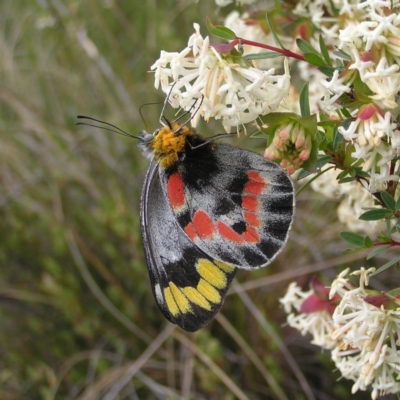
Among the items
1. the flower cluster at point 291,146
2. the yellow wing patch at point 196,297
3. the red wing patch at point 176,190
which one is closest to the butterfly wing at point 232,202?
the red wing patch at point 176,190

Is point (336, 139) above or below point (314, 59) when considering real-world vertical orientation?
below

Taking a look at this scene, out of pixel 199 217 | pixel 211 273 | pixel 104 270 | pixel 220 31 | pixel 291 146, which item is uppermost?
pixel 220 31

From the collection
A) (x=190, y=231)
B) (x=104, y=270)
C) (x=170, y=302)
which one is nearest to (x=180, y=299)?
(x=170, y=302)

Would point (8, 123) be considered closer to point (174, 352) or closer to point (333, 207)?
point (174, 352)

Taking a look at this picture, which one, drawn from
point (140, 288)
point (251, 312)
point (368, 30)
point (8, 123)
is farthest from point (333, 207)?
point (8, 123)

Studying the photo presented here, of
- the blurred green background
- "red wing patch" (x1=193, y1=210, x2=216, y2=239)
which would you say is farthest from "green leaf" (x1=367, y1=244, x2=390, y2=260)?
the blurred green background

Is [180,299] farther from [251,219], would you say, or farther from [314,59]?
[314,59]
